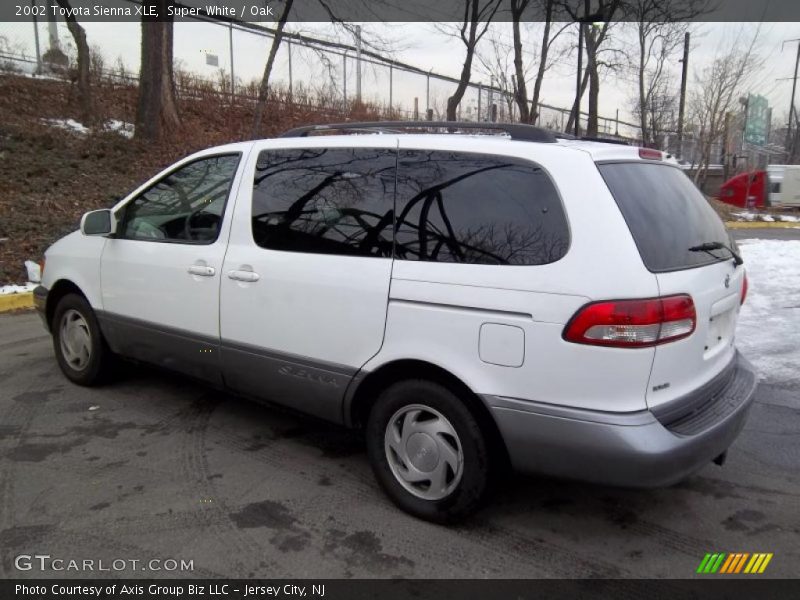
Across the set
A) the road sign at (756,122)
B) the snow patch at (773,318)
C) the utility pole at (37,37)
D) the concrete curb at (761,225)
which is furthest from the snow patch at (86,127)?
the road sign at (756,122)

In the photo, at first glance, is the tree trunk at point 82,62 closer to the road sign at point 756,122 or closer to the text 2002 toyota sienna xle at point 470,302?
the text 2002 toyota sienna xle at point 470,302

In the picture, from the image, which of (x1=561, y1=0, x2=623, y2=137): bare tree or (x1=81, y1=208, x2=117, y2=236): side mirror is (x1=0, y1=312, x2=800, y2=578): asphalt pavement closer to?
(x1=81, y1=208, x2=117, y2=236): side mirror

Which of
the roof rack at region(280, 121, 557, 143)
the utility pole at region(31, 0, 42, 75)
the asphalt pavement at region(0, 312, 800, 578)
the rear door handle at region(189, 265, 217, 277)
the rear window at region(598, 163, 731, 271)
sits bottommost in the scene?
the asphalt pavement at region(0, 312, 800, 578)

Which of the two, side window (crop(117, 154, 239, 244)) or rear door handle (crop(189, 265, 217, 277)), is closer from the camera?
rear door handle (crop(189, 265, 217, 277))

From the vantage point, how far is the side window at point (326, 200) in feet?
10.1

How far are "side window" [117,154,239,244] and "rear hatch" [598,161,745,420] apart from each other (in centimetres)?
231

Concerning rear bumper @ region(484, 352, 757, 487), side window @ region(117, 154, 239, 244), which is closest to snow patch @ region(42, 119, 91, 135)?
side window @ region(117, 154, 239, 244)

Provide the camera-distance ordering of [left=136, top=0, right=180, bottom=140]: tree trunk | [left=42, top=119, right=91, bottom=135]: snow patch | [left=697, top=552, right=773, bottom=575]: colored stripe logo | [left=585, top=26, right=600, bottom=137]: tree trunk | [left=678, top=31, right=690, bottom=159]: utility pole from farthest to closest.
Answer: [left=678, top=31, right=690, bottom=159]: utility pole → [left=585, top=26, right=600, bottom=137]: tree trunk → [left=42, top=119, right=91, bottom=135]: snow patch → [left=136, top=0, right=180, bottom=140]: tree trunk → [left=697, top=552, right=773, bottom=575]: colored stripe logo

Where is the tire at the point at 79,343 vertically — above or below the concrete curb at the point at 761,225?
below

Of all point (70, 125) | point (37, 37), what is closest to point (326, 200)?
point (70, 125)

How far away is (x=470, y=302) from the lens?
8.80 feet

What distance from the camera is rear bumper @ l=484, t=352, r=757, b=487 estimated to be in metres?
2.44

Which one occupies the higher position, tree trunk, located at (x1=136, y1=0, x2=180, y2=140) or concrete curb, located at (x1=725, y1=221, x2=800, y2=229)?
tree trunk, located at (x1=136, y1=0, x2=180, y2=140)

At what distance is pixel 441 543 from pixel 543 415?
80cm
